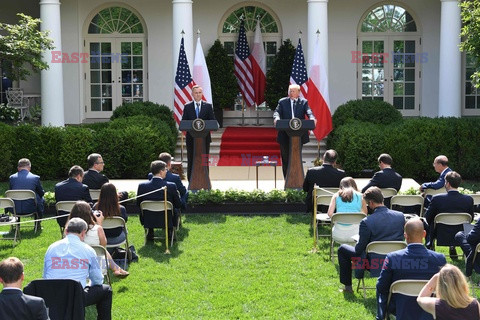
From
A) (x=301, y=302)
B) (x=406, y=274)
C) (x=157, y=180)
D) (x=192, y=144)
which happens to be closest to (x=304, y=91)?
(x=192, y=144)

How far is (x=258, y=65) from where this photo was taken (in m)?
24.8

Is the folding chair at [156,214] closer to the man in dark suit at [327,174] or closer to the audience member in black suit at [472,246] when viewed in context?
the man in dark suit at [327,174]

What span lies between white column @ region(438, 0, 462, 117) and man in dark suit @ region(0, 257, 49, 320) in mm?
16782

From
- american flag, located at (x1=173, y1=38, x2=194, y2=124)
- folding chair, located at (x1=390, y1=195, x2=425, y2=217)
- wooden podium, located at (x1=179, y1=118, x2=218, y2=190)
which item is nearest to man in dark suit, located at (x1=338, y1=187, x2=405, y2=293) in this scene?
folding chair, located at (x1=390, y1=195, x2=425, y2=217)

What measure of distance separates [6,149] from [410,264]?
1374 cm

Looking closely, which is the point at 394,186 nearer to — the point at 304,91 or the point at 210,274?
the point at 210,274

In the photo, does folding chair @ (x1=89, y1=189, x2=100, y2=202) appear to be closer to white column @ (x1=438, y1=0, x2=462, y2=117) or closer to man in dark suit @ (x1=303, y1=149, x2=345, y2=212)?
man in dark suit @ (x1=303, y1=149, x2=345, y2=212)

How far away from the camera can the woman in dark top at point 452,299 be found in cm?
672

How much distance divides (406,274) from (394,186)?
5.58 metres

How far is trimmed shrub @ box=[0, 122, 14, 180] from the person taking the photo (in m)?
20.0

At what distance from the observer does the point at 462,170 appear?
20.1m

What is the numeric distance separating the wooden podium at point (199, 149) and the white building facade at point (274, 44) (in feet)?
29.7

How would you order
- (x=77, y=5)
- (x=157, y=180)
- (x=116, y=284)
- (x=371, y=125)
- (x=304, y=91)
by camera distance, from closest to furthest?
(x=116, y=284), (x=157, y=180), (x=304, y=91), (x=371, y=125), (x=77, y=5)

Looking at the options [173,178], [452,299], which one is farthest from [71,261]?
[173,178]
